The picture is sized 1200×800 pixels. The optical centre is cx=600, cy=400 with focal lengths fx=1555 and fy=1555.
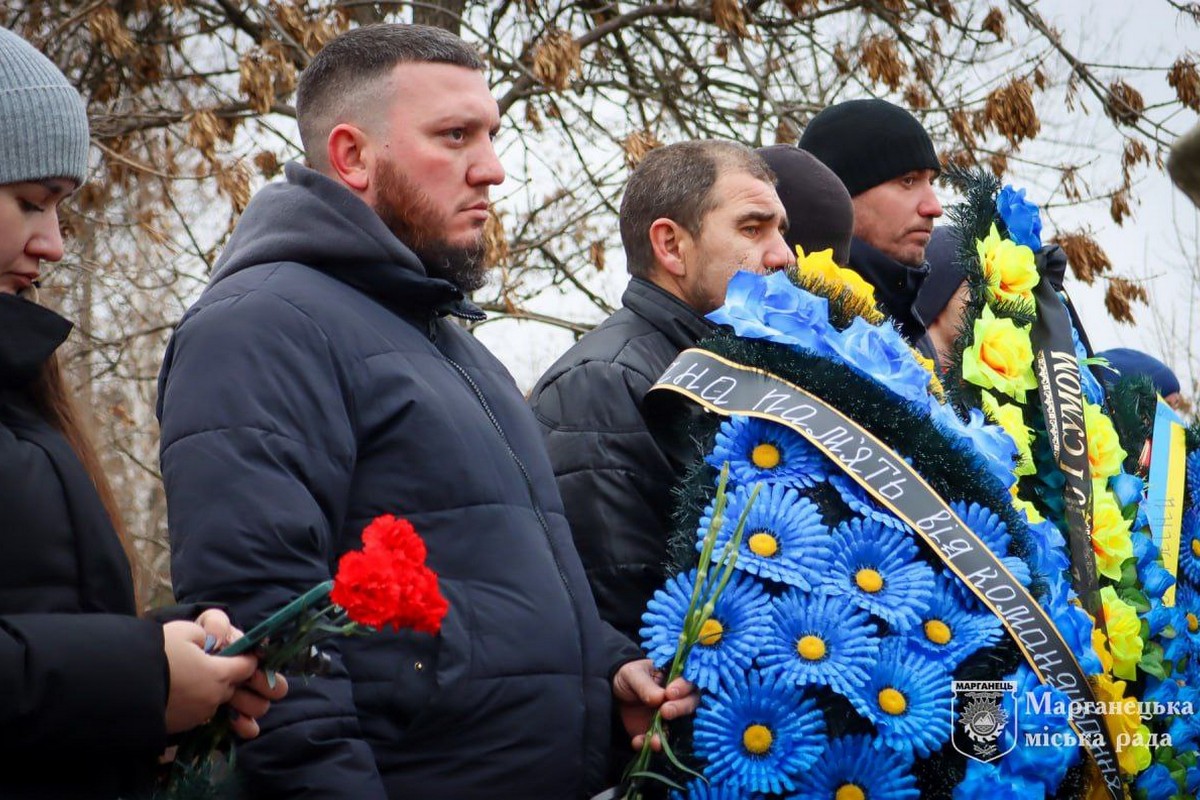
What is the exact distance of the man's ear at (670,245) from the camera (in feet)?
12.2

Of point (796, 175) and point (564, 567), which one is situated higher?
point (796, 175)

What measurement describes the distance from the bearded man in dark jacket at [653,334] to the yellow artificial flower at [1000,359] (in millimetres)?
517

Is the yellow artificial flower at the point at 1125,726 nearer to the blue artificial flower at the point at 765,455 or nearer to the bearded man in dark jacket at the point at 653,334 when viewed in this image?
A: the blue artificial flower at the point at 765,455

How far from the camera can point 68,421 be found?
2375 millimetres

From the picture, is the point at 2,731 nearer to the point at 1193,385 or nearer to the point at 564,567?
the point at 564,567

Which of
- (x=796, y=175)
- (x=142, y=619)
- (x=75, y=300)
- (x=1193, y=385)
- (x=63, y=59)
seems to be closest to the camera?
(x=142, y=619)

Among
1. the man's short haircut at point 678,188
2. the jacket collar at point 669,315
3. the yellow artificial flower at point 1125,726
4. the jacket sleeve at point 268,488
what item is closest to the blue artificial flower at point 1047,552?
the yellow artificial flower at point 1125,726

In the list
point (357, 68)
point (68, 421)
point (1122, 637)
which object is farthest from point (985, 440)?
point (68, 421)

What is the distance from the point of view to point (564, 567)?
2762 mm

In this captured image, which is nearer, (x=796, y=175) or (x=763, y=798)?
(x=763, y=798)

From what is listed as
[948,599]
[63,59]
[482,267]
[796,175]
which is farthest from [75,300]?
[948,599]

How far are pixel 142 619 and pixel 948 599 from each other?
155 cm

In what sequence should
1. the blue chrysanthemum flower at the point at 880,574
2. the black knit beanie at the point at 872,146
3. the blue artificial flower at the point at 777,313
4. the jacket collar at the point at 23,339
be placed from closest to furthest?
the jacket collar at the point at 23,339 < the blue chrysanthemum flower at the point at 880,574 < the blue artificial flower at the point at 777,313 < the black knit beanie at the point at 872,146

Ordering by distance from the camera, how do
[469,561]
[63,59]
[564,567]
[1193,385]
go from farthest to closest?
[1193,385]
[63,59]
[564,567]
[469,561]
